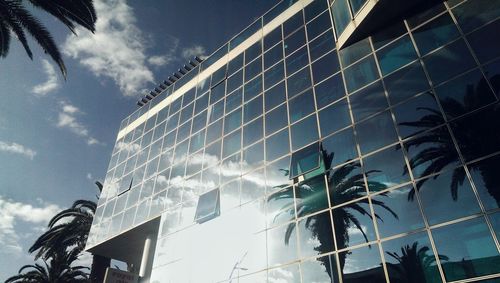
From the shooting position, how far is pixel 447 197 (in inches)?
434

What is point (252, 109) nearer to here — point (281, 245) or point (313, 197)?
point (313, 197)

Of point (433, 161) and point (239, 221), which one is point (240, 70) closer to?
point (239, 221)

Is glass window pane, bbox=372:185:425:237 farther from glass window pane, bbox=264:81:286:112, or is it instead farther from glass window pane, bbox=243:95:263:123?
glass window pane, bbox=243:95:263:123

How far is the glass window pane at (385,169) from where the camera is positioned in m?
12.7

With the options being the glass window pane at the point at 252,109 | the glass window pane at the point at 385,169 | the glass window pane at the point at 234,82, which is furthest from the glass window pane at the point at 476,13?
the glass window pane at the point at 234,82

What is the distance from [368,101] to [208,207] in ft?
36.7

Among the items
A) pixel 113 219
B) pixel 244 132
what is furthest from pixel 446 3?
pixel 113 219

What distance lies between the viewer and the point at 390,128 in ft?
45.7

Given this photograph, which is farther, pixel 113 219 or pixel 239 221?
pixel 113 219

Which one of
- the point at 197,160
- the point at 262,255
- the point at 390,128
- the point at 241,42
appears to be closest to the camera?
the point at 390,128

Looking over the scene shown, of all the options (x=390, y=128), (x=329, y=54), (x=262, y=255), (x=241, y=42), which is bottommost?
(x=262, y=255)

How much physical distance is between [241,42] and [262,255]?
1868cm

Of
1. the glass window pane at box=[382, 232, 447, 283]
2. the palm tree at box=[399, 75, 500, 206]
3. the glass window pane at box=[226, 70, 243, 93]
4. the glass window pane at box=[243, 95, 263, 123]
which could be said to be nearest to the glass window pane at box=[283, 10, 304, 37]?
the glass window pane at box=[226, 70, 243, 93]

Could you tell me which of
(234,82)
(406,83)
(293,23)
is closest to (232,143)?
(234,82)
